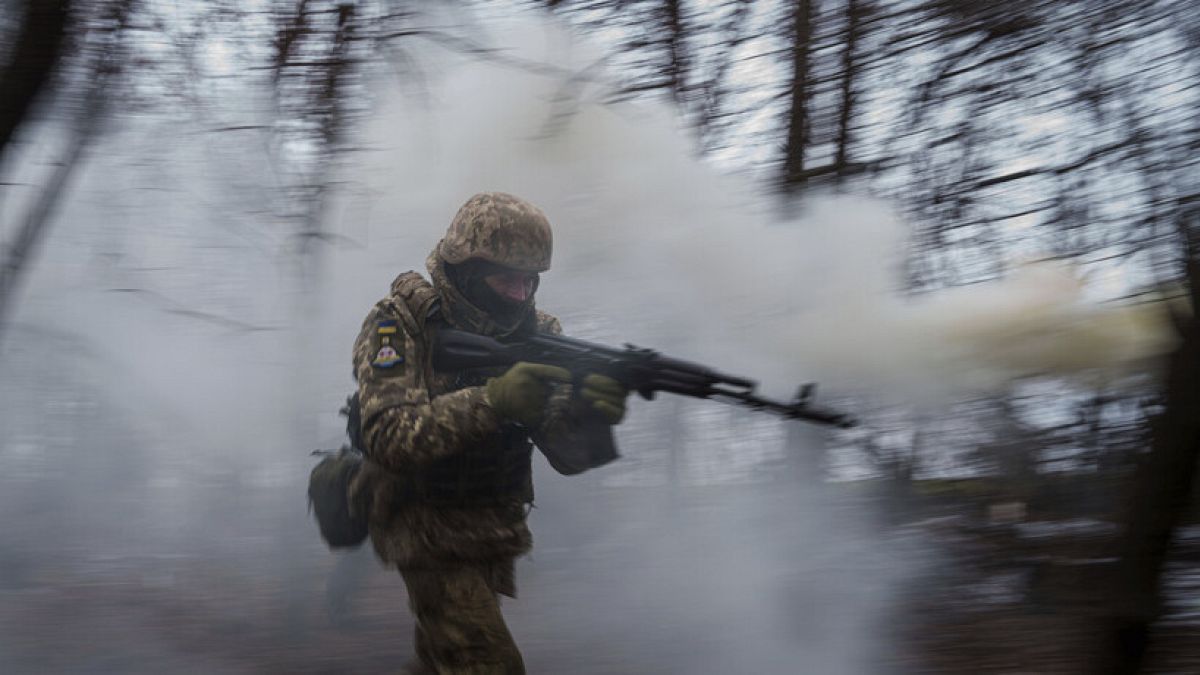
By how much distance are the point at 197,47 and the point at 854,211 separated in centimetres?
270

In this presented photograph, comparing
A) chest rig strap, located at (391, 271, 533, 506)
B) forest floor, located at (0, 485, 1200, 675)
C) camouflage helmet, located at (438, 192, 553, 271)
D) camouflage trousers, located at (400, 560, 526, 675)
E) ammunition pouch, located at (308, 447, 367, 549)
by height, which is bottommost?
forest floor, located at (0, 485, 1200, 675)

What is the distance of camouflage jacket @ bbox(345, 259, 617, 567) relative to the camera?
2971 millimetres

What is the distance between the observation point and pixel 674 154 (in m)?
4.98

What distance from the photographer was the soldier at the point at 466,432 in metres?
2.97

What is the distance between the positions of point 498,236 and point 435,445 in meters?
0.72

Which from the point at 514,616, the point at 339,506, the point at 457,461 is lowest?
the point at 514,616

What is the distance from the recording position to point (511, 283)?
335 centimetres

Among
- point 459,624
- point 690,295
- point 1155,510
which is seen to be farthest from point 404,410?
point 690,295

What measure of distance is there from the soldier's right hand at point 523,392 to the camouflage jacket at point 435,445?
0.16 feet

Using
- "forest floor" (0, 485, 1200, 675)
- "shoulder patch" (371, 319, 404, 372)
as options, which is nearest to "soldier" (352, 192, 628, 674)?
"shoulder patch" (371, 319, 404, 372)

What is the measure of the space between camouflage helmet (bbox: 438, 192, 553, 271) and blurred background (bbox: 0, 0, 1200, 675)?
0.96 m

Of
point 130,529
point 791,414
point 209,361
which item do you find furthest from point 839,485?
point 130,529

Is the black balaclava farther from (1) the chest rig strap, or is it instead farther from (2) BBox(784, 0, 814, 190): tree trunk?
(2) BBox(784, 0, 814, 190): tree trunk

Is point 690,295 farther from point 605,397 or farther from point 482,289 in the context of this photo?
point 605,397
